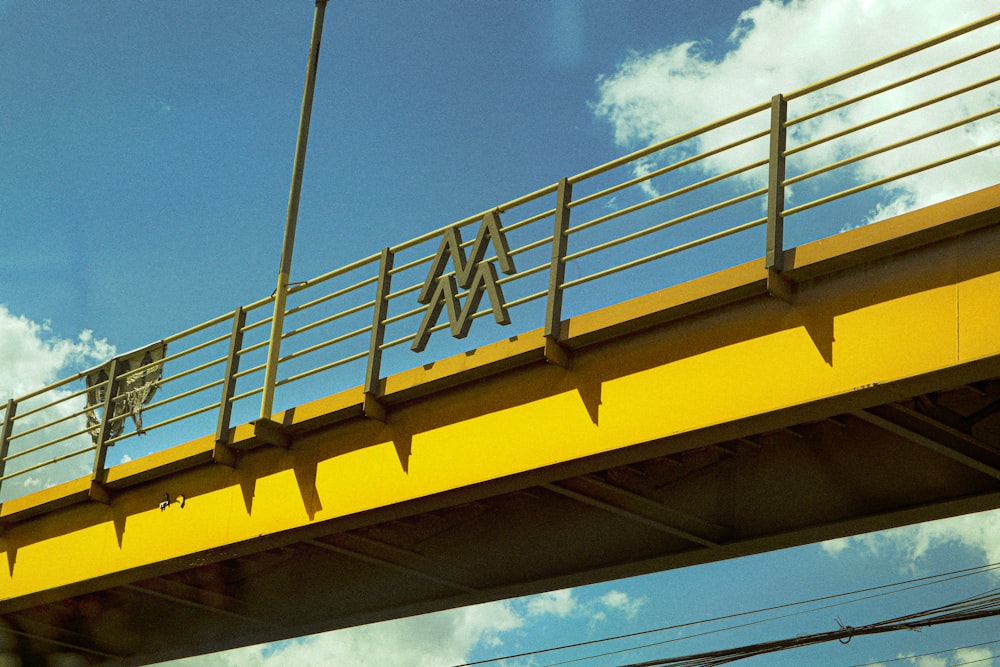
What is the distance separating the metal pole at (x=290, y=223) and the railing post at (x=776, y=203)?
6.67 metres

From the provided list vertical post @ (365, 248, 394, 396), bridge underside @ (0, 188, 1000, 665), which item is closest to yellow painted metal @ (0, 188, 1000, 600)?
bridge underside @ (0, 188, 1000, 665)

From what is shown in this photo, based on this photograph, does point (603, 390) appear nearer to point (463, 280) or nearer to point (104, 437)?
point (463, 280)

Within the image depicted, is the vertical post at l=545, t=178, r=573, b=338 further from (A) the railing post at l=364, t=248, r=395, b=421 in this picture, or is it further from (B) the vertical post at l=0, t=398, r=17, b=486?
(B) the vertical post at l=0, t=398, r=17, b=486

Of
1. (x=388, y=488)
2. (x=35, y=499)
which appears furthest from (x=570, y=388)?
(x=35, y=499)

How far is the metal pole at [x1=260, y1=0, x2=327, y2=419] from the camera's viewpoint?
1567 cm

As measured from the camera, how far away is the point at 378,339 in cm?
1449

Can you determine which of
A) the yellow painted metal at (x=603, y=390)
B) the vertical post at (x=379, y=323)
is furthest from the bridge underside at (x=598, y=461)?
the vertical post at (x=379, y=323)

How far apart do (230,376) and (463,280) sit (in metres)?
3.92

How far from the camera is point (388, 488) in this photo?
1405cm

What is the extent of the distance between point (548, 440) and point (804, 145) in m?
3.85

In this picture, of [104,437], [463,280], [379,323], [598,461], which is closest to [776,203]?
[598,461]

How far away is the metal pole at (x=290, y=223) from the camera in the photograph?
15672mm

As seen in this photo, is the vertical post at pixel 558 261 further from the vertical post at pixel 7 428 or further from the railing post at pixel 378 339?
the vertical post at pixel 7 428

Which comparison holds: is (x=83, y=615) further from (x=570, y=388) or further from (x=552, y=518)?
(x=570, y=388)
